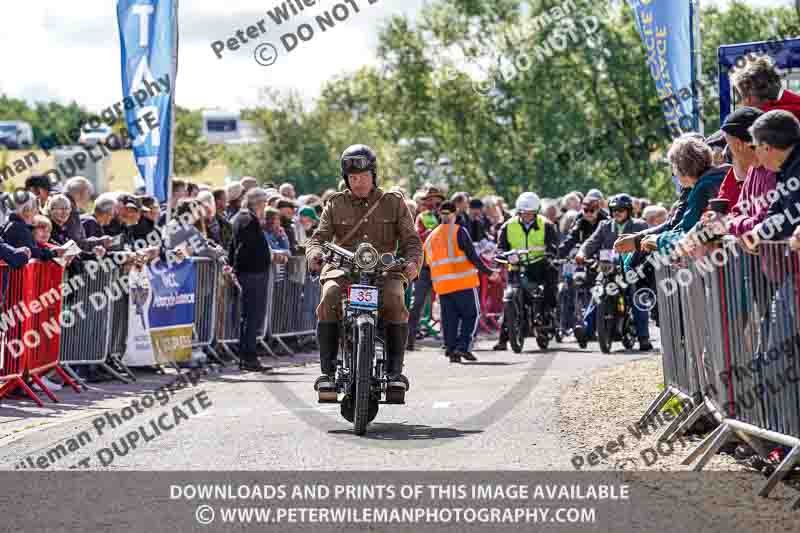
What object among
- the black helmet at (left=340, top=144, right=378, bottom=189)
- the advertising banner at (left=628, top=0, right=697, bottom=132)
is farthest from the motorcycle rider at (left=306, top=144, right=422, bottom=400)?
the advertising banner at (left=628, top=0, right=697, bottom=132)

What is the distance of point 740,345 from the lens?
8141mm

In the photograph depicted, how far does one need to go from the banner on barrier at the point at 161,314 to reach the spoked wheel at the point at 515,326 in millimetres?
4727

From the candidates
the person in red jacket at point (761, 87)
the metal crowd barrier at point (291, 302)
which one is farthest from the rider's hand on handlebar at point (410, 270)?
the metal crowd barrier at point (291, 302)

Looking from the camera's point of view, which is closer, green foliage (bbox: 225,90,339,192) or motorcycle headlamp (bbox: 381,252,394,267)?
motorcycle headlamp (bbox: 381,252,394,267)

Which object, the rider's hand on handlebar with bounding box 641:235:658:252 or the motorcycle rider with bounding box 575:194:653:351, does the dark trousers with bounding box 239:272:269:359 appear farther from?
the rider's hand on handlebar with bounding box 641:235:658:252

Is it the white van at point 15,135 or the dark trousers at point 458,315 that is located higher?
the white van at point 15,135

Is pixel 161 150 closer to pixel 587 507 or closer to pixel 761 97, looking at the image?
pixel 761 97

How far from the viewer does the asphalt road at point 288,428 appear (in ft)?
30.1

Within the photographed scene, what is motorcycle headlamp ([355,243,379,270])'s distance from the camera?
1088 centimetres

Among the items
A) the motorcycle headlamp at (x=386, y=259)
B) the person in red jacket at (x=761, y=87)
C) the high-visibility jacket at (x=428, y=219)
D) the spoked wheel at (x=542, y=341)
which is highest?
the person in red jacket at (x=761, y=87)

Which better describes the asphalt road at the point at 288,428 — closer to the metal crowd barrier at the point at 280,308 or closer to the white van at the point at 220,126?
the metal crowd barrier at the point at 280,308

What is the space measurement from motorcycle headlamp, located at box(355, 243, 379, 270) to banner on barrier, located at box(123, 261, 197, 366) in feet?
19.0

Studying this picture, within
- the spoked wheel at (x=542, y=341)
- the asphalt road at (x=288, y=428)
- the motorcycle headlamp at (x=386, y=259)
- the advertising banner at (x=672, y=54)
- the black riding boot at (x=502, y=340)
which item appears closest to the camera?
the asphalt road at (x=288, y=428)

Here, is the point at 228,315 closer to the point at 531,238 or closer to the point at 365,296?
the point at 531,238
